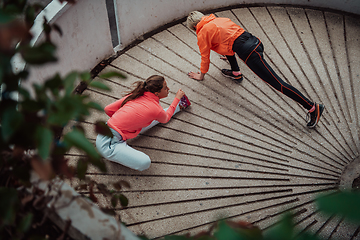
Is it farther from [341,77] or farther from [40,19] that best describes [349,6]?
[40,19]

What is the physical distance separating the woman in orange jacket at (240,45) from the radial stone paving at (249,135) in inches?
7.8

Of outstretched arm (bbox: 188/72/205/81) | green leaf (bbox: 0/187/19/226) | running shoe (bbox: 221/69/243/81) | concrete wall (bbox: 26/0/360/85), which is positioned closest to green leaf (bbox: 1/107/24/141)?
green leaf (bbox: 0/187/19/226)

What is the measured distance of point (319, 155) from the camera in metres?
2.42

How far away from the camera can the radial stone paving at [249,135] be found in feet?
6.98

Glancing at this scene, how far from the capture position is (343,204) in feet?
1.85

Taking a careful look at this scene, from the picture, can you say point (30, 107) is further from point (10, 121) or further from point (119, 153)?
point (119, 153)

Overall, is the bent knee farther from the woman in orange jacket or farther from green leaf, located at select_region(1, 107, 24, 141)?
green leaf, located at select_region(1, 107, 24, 141)

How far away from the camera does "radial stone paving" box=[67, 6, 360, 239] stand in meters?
2.13

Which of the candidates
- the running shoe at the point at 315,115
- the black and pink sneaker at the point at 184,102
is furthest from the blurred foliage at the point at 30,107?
the running shoe at the point at 315,115

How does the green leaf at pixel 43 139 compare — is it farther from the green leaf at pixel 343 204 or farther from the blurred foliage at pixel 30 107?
the green leaf at pixel 343 204

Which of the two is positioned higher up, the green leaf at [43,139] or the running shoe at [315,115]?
the running shoe at [315,115]

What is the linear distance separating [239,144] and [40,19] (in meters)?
1.92

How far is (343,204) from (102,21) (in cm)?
270

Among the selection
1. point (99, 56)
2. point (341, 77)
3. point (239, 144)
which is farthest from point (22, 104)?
point (341, 77)
